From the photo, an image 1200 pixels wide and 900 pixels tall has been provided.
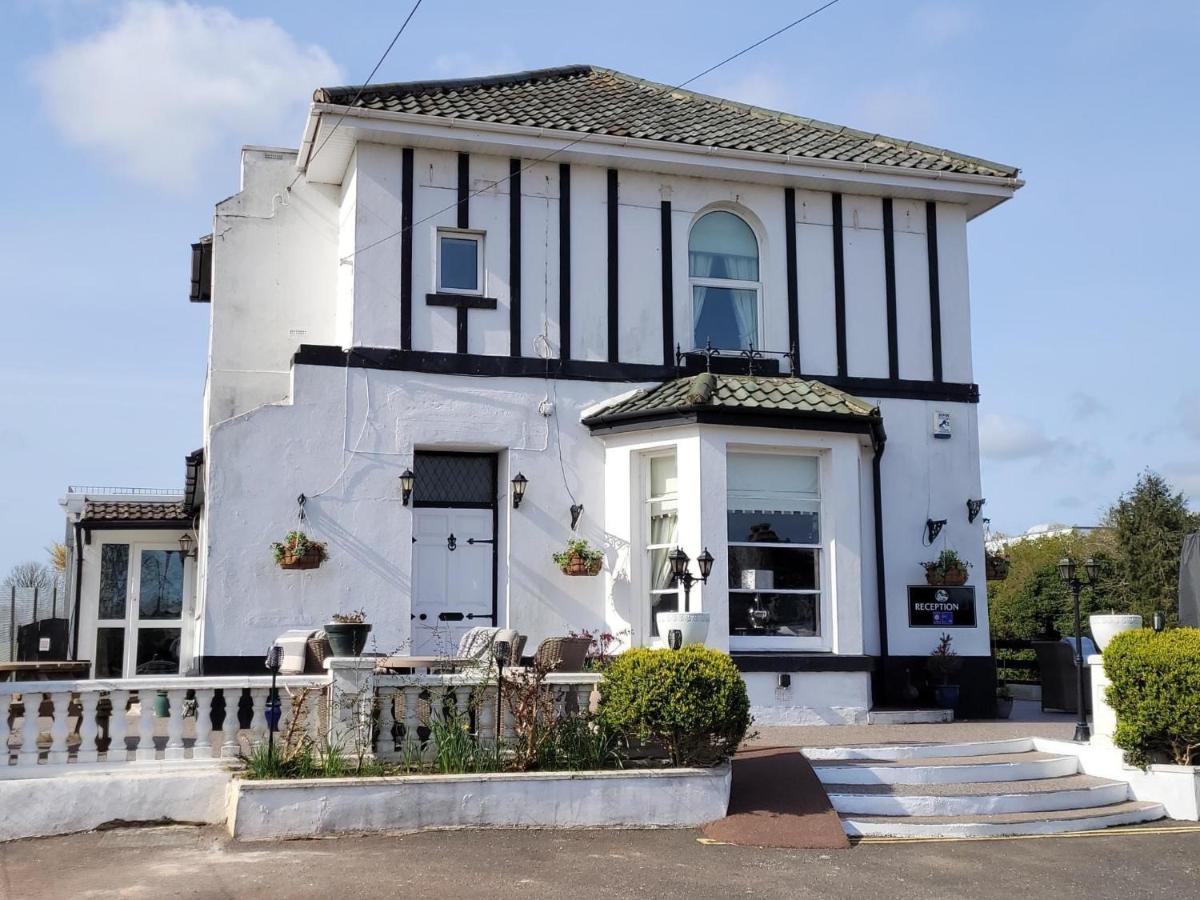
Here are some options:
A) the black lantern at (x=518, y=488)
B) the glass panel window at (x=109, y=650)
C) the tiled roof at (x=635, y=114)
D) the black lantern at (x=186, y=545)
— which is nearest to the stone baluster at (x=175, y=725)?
the black lantern at (x=518, y=488)

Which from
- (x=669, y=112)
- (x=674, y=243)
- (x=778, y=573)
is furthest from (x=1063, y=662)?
(x=669, y=112)

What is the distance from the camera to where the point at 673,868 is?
8.43m

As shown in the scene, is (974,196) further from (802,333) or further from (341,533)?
(341,533)

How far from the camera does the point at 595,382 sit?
1501cm

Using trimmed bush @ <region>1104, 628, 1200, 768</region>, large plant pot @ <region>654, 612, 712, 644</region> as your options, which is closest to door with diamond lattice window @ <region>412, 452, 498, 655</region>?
large plant pot @ <region>654, 612, 712, 644</region>

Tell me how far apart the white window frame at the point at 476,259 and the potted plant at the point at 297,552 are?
3.26 metres

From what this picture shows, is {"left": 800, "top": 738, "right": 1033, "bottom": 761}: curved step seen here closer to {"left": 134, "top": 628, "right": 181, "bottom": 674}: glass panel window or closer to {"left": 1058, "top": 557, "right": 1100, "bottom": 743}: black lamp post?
{"left": 1058, "top": 557, "right": 1100, "bottom": 743}: black lamp post

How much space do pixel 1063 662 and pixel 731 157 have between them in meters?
7.66

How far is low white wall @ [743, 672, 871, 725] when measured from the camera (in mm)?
13906

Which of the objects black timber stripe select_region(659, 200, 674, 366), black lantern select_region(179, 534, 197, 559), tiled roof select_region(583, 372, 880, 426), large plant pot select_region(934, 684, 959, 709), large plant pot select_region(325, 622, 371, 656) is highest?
black timber stripe select_region(659, 200, 674, 366)

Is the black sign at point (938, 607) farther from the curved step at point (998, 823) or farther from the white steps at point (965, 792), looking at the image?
the curved step at point (998, 823)

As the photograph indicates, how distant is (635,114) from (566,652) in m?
7.39

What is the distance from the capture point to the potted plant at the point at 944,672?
1495 centimetres

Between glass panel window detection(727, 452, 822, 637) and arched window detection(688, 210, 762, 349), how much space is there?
1.89 metres
